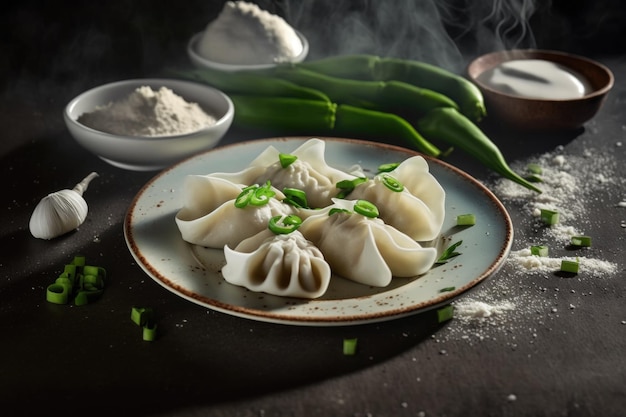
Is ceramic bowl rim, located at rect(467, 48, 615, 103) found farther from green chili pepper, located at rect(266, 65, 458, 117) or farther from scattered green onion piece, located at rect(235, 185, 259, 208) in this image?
scattered green onion piece, located at rect(235, 185, 259, 208)

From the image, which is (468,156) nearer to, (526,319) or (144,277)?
(526,319)

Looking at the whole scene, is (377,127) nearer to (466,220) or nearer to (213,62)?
(213,62)

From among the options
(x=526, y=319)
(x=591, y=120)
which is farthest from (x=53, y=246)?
(x=591, y=120)

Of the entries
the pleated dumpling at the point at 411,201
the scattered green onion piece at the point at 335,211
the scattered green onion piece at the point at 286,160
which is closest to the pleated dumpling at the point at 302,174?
the scattered green onion piece at the point at 286,160

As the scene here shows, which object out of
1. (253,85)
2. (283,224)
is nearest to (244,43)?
(253,85)

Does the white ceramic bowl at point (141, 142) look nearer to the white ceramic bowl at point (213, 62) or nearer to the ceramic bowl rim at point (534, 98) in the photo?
the white ceramic bowl at point (213, 62)
